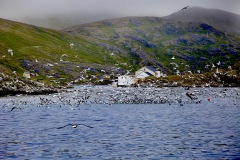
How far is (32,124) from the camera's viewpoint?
1977 inches

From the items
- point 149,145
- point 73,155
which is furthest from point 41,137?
point 149,145

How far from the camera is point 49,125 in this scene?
48969 millimetres

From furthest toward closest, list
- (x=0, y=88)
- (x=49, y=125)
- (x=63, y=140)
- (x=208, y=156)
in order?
(x=0, y=88)
(x=49, y=125)
(x=63, y=140)
(x=208, y=156)

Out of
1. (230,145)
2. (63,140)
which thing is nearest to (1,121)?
(63,140)

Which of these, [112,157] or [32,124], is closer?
[112,157]

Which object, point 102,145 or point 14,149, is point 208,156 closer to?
point 102,145

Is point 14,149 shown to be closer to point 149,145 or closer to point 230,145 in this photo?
→ point 149,145

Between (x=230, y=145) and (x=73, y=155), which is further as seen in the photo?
(x=230, y=145)

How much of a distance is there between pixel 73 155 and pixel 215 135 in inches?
652

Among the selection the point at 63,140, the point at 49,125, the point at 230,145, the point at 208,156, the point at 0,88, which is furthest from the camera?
the point at 0,88

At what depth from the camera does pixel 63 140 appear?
36250 mm

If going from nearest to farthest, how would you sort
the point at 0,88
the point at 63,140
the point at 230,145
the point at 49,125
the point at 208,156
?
the point at 208,156 → the point at 230,145 → the point at 63,140 → the point at 49,125 → the point at 0,88

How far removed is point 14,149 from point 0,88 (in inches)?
3660

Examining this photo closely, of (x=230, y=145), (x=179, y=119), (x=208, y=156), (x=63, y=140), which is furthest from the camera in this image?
(x=179, y=119)
